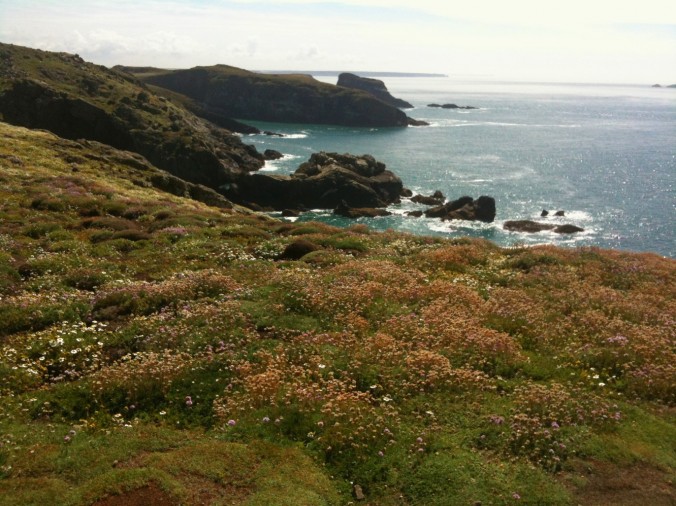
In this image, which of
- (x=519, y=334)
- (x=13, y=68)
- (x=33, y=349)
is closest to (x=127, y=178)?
(x=33, y=349)

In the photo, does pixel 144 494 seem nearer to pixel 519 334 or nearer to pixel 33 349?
pixel 33 349

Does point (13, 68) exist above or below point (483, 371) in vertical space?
above

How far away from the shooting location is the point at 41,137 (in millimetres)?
72438

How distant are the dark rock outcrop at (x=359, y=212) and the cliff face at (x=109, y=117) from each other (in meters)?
26.1

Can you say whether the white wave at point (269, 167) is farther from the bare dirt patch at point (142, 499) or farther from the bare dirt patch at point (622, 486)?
the bare dirt patch at point (142, 499)

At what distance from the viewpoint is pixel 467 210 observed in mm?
97375

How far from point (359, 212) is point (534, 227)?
3096cm

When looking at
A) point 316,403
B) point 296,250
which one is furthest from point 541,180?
point 316,403

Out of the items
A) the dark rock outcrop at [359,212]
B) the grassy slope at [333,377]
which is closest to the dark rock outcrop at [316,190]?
the dark rock outcrop at [359,212]

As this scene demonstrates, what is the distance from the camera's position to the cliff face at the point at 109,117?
113 meters

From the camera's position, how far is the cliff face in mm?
112812

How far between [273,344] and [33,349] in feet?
25.1

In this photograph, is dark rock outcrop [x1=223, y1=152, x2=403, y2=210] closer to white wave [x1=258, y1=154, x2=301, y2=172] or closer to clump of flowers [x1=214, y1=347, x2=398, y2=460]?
white wave [x1=258, y1=154, x2=301, y2=172]

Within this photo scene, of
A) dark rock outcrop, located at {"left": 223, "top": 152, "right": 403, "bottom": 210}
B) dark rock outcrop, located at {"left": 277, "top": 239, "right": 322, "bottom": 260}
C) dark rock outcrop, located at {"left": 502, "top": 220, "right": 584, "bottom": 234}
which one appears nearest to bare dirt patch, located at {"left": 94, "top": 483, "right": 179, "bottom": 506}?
dark rock outcrop, located at {"left": 277, "top": 239, "right": 322, "bottom": 260}
